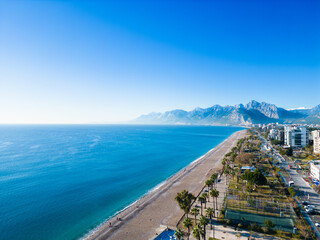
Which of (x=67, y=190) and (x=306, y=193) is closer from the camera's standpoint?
(x=306, y=193)

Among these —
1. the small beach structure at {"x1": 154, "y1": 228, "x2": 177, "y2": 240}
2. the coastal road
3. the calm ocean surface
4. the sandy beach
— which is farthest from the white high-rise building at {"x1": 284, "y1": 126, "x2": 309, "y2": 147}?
the small beach structure at {"x1": 154, "y1": 228, "x2": 177, "y2": 240}

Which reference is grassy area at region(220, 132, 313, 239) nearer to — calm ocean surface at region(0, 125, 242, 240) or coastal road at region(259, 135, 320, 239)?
coastal road at region(259, 135, 320, 239)

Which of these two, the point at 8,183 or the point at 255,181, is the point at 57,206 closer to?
the point at 8,183

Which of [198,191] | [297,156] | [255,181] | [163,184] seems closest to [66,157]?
[163,184]

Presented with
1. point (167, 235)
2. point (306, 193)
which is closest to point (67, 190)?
point (167, 235)

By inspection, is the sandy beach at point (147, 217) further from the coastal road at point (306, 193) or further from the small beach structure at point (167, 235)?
the coastal road at point (306, 193)

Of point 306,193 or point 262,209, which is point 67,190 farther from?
point 306,193

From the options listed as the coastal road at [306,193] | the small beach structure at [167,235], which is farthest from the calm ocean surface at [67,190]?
the coastal road at [306,193]

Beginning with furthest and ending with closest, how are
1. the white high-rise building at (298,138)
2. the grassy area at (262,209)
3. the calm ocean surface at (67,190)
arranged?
the white high-rise building at (298,138) < the calm ocean surface at (67,190) < the grassy area at (262,209)

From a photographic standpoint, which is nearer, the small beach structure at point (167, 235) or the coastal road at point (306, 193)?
the small beach structure at point (167, 235)

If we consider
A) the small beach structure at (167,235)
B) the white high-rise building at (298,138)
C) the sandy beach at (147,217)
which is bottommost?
the sandy beach at (147,217)

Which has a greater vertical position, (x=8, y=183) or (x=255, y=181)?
(x=255, y=181)
